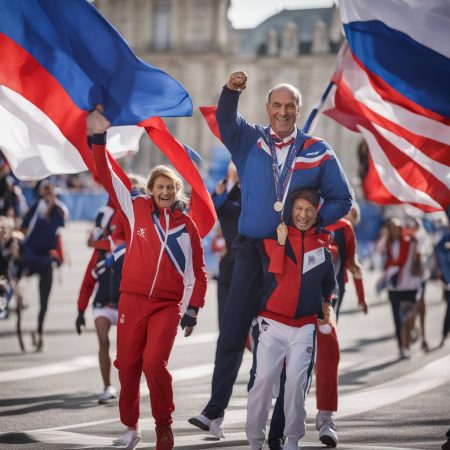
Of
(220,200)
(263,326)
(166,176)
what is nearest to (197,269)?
(166,176)

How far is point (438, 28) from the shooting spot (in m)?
9.73

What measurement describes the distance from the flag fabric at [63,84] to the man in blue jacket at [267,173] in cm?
126

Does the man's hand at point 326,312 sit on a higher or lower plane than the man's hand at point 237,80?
lower

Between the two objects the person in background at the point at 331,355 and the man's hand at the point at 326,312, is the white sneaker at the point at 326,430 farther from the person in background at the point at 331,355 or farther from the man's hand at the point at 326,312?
the man's hand at the point at 326,312

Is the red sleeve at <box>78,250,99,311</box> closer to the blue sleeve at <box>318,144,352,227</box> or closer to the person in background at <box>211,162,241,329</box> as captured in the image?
the person in background at <box>211,162,241,329</box>

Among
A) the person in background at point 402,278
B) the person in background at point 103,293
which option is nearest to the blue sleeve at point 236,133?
the person in background at point 103,293

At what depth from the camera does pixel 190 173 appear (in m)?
8.96

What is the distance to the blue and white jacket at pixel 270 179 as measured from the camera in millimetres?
7754

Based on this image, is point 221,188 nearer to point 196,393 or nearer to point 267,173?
point 196,393

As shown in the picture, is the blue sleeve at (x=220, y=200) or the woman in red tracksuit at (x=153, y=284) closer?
the woman in red tracksuit at (x=153, y=284)

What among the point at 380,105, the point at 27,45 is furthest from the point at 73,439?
the point at 380,105

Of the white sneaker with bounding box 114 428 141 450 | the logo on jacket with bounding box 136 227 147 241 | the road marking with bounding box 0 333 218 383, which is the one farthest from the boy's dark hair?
the road marking with bounding box 0 333 218 383

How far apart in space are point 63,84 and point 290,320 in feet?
9.26

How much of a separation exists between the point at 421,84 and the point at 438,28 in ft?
1.59
